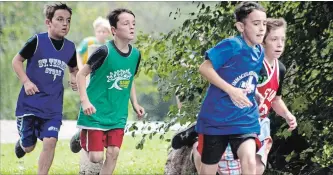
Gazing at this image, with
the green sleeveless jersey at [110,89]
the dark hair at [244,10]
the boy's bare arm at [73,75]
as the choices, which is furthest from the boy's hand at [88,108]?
the dark hair at [244,10]

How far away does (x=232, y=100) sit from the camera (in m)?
6.91

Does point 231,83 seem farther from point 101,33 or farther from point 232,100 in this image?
point 101,33

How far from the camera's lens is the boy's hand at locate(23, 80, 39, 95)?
8188 millimetres

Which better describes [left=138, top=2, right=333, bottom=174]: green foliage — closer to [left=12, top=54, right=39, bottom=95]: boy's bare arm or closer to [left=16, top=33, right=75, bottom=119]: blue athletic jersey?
→ [left=16, top=33, right=75, bottom=119]: blue athletic jersey

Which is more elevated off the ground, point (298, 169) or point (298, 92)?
point (298, 92)

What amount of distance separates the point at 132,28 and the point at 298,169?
3400 mm

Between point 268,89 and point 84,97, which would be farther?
point 84,97

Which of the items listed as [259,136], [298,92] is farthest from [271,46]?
[298,92]

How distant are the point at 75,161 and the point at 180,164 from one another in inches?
139

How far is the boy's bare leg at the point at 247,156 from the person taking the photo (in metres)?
6.99

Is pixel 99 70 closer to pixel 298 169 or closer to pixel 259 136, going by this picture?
pixel 259 136

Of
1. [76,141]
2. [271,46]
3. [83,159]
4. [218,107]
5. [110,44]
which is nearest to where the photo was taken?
[218,107]

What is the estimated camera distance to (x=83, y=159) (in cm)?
1045

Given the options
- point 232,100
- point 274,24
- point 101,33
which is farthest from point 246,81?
point 101,33
